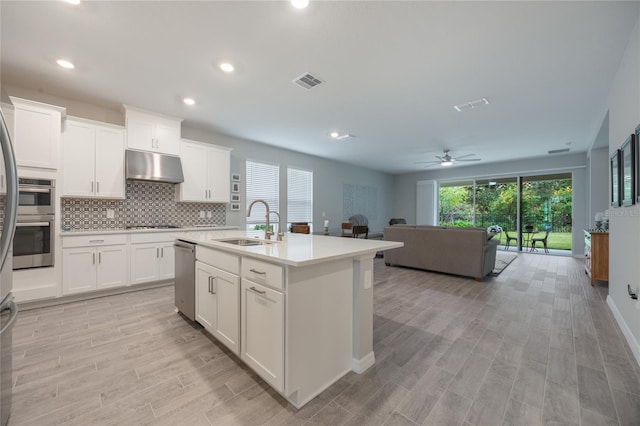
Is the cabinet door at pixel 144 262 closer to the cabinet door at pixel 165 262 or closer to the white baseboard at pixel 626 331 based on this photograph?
the cabinet door at pixel 165 262

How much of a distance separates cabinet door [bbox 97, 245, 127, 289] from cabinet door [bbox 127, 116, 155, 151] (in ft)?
4.81

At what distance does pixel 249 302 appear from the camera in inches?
71.4

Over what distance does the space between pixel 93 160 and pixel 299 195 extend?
4049 millimetres

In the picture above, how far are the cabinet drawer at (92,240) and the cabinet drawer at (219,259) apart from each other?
1.89 m

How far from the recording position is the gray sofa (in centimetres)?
426

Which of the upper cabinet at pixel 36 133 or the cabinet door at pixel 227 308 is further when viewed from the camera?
the upper cabinet at pixel 36 133

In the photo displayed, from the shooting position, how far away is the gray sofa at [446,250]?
4260mm

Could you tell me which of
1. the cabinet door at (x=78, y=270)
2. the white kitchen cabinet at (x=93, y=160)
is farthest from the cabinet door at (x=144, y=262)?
the white kitchen cabinet at (x=93, y=160)

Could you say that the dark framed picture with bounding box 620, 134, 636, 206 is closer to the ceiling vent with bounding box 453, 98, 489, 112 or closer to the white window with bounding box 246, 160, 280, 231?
the ceiling vent with bounding box 453, 98, 489, 112

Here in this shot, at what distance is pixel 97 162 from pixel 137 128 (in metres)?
0.70

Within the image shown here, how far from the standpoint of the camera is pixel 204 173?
4527mm

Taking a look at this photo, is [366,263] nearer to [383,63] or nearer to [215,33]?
[383,63]

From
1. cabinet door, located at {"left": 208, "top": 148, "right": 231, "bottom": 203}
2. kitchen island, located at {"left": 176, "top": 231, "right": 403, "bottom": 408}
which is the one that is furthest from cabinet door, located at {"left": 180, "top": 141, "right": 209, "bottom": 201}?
kitchen island, located at {"left": 176, "top": 231, "right": 403, "bottom": 408}

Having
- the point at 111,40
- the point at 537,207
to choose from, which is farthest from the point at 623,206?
the point at 537,207
